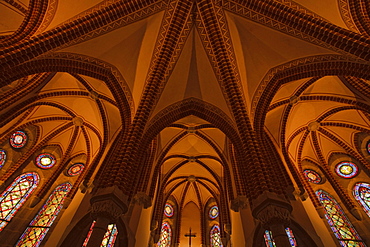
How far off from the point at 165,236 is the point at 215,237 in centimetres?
311

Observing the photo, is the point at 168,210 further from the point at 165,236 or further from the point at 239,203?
the point at 239,203

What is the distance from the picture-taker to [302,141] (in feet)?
40.2

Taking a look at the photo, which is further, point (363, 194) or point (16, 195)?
point (363, 194)

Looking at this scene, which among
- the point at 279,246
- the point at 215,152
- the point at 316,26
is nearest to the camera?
the point at 279,246

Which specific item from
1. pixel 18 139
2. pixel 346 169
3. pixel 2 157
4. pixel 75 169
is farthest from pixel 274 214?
pixel 18 139

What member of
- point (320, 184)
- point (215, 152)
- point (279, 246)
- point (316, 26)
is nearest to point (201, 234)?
point (215, 152)

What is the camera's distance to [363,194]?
11258 millimetres

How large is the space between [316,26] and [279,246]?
19.5ft

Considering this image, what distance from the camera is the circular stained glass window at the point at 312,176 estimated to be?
12289 millimetres

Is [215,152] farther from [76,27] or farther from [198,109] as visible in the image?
[76,27]

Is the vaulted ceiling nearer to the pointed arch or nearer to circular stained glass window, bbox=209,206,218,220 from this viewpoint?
circular stained glass window, bbox=209,206,218,220

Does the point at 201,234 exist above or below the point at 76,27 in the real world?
below

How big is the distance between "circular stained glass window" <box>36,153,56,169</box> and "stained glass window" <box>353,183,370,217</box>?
16.1 metres

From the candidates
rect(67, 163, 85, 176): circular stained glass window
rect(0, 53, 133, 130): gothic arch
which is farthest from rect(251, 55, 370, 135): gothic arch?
rect(67, 163, 85, 176): circular stained glass window
